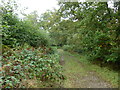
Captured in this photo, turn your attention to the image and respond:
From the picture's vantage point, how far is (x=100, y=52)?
15.3 ft

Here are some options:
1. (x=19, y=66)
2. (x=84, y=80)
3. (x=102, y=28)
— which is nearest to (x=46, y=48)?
(x=84, y=80)

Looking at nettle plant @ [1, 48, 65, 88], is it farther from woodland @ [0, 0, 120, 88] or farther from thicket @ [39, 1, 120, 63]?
thicket @ [39, 1, 120, 63]

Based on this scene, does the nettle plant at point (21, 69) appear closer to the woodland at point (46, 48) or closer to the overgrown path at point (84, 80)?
the woodland at point (46, 48)

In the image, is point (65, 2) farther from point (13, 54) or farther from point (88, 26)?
point (13, 54)

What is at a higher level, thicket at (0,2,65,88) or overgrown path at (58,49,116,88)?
thicket at (0,2,65,88)

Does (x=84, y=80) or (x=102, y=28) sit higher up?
(x=102, y=28)

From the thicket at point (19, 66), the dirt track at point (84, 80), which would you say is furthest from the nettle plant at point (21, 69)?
the dirt track at point (84, 80)

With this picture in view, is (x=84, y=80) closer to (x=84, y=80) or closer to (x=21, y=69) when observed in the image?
(x=84, y=80)

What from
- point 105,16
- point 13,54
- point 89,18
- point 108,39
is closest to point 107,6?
point 105,16

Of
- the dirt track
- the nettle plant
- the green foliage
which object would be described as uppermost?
the green foliage

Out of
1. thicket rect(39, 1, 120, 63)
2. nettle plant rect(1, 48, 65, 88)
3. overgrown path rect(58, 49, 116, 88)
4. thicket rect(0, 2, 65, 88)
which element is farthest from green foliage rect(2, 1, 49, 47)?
thicket rect(39, 1, 120, 63)

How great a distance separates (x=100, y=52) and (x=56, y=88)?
328cm

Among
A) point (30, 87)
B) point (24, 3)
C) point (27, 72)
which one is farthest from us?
point (24, 3)

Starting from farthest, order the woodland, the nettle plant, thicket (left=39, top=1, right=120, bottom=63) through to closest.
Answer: thicket (left=39, top=1, right=120, bottom=63)
the woodland
the nettle plant
